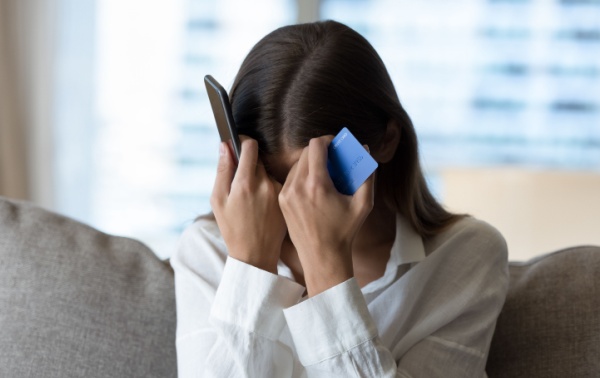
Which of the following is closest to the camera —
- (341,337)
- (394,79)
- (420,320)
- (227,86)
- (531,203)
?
(341,337)

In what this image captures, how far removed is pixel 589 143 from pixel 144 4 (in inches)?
69.3

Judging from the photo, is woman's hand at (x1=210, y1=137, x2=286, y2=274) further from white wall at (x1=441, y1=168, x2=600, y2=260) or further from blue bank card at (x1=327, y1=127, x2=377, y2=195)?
white wall at (x1=441, y1=168, x2=600, y2=260)

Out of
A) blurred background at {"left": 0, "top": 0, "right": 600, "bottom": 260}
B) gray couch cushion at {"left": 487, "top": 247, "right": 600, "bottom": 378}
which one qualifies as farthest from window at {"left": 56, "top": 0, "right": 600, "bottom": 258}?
gray couch cushion at {"left": 487, "top": 247, "right": 600, "bottom": 378}

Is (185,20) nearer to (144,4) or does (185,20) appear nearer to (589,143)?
(144,4)

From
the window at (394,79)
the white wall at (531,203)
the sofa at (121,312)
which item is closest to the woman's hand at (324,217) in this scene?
the sofa at (121,312)

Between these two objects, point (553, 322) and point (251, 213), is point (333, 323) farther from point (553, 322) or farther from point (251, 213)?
point (553, 322)

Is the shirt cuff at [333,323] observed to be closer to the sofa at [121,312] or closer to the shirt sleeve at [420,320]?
the shirt sleeve at [420,320]

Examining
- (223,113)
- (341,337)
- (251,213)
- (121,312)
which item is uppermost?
(223,113)

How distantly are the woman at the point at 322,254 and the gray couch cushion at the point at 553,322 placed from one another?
72 mm

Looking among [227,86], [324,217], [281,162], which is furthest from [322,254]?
[227,86]

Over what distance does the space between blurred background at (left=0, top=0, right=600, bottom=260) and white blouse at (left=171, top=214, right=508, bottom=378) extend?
202 centimetres

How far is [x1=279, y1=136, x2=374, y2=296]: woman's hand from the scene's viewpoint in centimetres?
108

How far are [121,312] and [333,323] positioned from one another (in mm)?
368

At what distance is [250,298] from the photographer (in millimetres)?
1121
